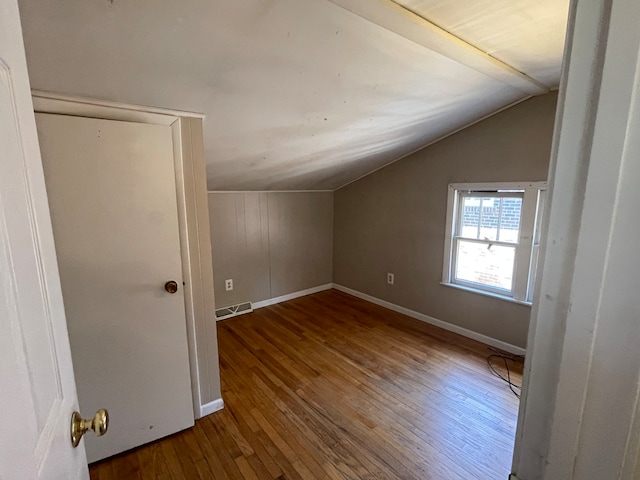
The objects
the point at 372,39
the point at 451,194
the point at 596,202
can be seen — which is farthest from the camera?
the point at 451,194

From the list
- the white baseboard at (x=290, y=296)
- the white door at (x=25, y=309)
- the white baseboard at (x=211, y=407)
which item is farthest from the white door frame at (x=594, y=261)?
the white baseboard at (x=290, y=296)

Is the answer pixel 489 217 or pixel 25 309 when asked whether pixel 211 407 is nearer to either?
pixel 25 309

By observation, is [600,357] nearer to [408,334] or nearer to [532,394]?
[532,394]

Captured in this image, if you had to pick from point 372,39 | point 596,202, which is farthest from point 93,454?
point 372,39

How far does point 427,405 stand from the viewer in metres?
2.17

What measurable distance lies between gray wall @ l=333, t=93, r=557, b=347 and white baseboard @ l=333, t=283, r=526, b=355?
5 cm

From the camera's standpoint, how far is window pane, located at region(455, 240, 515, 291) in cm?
288

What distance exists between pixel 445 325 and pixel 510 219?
129 cm

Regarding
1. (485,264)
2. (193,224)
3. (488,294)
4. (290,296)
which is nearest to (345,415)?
(193,224)

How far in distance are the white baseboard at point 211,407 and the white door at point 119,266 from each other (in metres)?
0.20

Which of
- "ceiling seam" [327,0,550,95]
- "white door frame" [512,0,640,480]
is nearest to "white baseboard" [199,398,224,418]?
"white door frame" [512,0,640,480]

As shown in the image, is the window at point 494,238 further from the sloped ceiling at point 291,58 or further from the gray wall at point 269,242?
the gray wall at point 269,242

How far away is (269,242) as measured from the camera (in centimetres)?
388

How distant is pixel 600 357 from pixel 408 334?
2.97 metres
